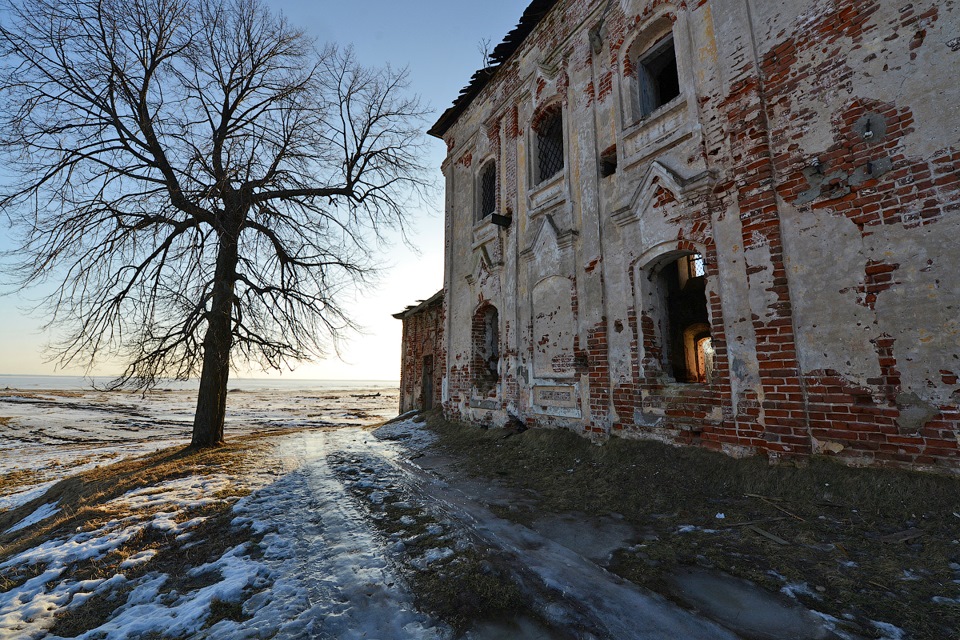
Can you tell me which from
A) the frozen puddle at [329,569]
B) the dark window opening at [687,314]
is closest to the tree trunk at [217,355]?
→ the frozen puddle at [329,569]

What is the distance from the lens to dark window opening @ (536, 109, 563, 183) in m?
9.12

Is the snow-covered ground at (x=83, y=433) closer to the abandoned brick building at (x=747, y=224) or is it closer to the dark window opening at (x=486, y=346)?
the dark window opening at (x=486, y=346)

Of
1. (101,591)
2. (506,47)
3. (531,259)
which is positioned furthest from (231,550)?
(506,47)

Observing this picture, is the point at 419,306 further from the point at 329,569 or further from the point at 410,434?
the point at 329,569

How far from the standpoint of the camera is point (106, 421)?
71.6 feet

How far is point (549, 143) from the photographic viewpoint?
934cm

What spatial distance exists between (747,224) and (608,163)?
9.68 ft

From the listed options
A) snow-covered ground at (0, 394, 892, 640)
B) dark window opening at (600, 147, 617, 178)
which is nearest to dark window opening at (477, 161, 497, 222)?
dark window opening at (600, 147, 617, 178)

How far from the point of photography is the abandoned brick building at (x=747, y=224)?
391cm

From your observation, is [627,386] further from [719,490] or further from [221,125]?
[221,125]

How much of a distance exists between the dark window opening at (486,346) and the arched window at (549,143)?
353 cm

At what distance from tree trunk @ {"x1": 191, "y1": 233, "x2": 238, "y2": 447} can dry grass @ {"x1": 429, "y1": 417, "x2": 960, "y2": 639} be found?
7131 millimetres

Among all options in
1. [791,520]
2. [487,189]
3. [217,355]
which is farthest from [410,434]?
[791,520]

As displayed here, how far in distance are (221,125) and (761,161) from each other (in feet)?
36.6
